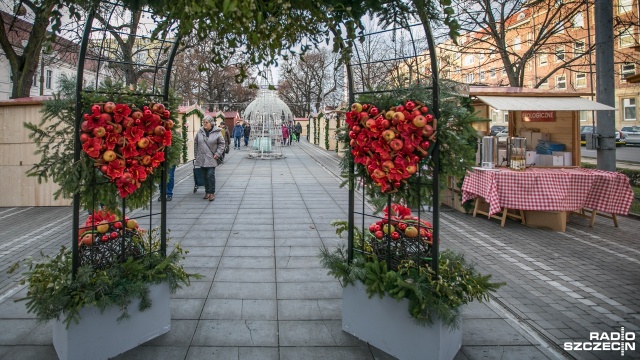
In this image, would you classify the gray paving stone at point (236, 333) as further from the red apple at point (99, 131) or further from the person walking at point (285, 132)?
the person walking at point (285, 132)

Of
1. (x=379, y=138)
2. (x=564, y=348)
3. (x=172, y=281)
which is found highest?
(x=379, y=138)

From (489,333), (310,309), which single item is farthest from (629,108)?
(310,309)

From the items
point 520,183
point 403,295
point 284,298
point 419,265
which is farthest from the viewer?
point 520,183

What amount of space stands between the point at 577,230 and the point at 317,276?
5.21 metres

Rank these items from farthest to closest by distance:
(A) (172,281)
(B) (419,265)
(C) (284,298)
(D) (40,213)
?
1. (D) (40,213)
2. (C) (284,298)
3. (A) (172,281)
4. (B) (419,265)

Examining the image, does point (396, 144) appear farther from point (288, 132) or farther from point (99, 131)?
point (288, 132)

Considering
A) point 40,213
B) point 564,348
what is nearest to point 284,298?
point 564,348

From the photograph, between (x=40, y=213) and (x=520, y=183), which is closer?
(x=520, y=183)

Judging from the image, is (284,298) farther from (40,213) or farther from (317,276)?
(40,213)

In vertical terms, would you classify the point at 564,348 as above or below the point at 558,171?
below

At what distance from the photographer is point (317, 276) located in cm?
489

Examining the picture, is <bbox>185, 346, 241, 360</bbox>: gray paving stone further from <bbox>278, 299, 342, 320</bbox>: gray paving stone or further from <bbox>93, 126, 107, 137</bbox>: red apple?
<bbox>93, 126, 107, 137</bbox>: red apple

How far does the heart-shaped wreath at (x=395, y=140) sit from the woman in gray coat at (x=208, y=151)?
722 cm

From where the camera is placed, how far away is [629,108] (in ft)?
114
